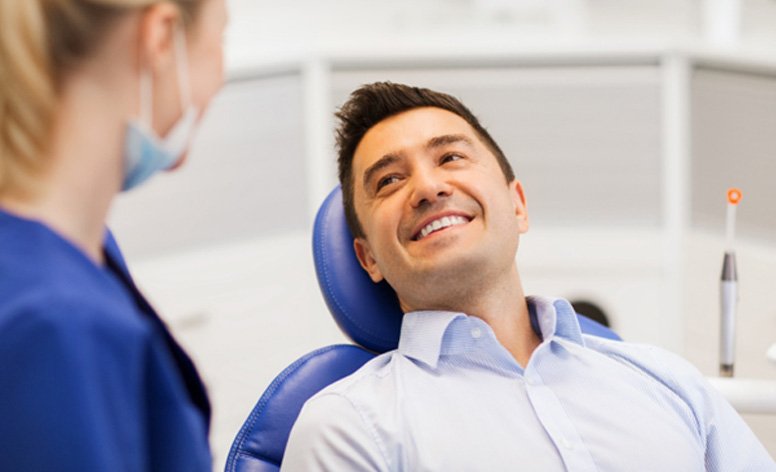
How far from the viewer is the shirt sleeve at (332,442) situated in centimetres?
128

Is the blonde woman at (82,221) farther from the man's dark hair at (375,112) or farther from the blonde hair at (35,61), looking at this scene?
the man's dark hair at (375,112)

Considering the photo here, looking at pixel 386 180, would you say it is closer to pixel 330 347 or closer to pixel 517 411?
pixel 330 347

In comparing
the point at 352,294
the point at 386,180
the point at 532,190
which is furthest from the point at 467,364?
the point at 532,190

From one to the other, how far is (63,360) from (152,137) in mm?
186

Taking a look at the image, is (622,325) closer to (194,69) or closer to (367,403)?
(367,403)

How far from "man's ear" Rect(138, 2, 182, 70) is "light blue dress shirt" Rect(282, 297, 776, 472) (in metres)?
0.65

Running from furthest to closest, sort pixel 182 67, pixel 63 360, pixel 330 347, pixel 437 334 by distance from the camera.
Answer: pixel 330 347
pixel 437 334
pixel 182 67
pixel 63 360

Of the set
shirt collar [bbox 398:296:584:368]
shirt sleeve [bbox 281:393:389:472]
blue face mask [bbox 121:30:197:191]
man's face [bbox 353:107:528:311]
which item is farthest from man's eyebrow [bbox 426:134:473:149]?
blue face mask [bbox 121:30:197:191]

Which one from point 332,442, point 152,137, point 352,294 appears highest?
point 152,137

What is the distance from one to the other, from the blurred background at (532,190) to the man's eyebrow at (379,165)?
3.25 ft

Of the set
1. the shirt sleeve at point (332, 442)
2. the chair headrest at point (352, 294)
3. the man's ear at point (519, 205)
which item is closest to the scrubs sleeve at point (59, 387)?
the shirt sleeve at point (332, 442)

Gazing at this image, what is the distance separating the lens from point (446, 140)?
5.13 ft

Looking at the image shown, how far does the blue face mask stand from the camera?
78 centimetres

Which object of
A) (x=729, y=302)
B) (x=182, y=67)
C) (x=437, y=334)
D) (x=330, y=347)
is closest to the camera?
(x=182, y=67)
